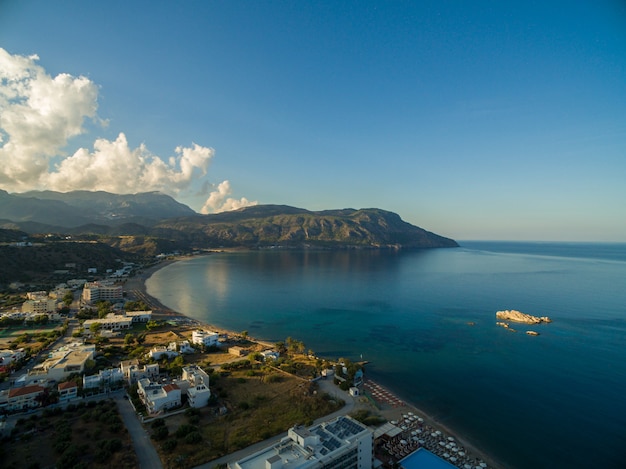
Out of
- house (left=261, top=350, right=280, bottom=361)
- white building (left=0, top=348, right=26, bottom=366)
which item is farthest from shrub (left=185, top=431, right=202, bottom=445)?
white building (left=0, top=348, right=26, bottom=366)

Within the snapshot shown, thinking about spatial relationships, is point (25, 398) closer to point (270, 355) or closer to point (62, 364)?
point (62, 364)

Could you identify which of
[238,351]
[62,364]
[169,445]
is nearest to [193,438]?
[169,445]

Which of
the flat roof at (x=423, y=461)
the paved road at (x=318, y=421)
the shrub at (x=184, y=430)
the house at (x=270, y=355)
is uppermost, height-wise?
the shrub at (x=184, y=430)

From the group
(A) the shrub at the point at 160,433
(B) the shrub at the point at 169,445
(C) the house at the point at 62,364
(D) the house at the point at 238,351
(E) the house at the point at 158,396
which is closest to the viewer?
(B) the shrub at the point at 169,445

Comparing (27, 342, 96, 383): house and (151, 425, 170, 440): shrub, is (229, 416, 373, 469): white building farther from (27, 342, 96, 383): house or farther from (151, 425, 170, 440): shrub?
(27, 342, 96, 383): house

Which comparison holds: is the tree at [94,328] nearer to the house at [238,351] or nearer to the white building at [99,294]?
the white building at [99,294]

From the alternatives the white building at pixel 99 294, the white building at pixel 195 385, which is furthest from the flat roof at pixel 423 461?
the white building at pixel 99 294
